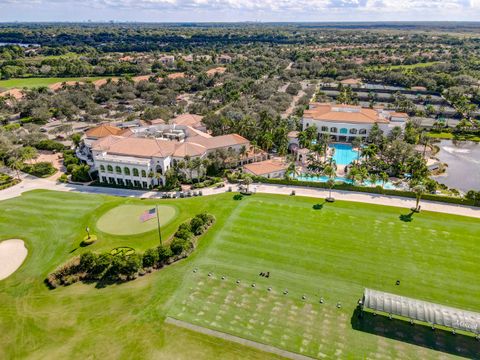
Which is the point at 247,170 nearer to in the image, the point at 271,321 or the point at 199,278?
the point at 199,278

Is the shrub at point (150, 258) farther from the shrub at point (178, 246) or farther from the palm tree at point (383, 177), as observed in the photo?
the palm tree at point (383, 177)

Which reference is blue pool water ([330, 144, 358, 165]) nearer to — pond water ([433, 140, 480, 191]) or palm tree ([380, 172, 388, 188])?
palm tree ([380, 172, 388, 188])

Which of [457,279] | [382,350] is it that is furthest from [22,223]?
[457,279]

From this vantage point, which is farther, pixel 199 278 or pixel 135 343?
pixel 199 278

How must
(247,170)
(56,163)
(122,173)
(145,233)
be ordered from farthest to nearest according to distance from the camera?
(56,163) < (247,170) < (122,173) < (145,233)

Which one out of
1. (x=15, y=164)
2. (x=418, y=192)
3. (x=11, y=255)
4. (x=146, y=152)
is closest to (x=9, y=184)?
(x=15, y=164)

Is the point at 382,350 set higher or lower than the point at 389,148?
lower
